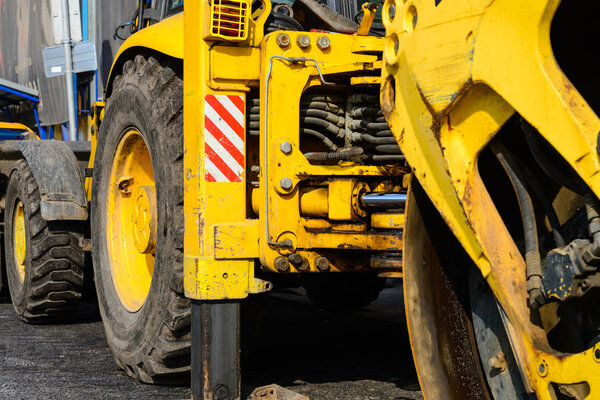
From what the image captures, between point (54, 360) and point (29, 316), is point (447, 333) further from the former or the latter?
point (29, 316)

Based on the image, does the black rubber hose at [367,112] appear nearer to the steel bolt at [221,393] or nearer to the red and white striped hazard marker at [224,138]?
the red and white striped hazard marker at [224,138]

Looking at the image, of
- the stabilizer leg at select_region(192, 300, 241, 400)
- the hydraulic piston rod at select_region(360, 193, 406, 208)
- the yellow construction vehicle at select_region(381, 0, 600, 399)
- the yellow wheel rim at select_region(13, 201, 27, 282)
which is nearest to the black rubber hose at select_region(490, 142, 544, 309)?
the yellow construction vehicle at select_region(381, 0, 600, 399)

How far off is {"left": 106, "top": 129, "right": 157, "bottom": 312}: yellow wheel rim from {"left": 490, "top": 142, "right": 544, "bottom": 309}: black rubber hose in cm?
256

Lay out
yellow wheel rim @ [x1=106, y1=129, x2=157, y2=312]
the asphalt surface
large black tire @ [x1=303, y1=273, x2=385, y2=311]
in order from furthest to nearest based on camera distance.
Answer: large black tire @ [x1=303, y1=273, x2=385, y2=311] < yellow wheel rim @ [x1=106, y1=129, x2=157, y2=312] < the asphalt surface

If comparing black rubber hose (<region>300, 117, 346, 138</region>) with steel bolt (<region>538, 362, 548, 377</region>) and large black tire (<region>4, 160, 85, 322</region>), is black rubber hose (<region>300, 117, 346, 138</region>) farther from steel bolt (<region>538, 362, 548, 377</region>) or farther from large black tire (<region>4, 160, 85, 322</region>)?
large black tire (<region>4, 160, 85, 322</region>)

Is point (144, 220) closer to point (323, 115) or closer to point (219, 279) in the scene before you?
point (219, 279)

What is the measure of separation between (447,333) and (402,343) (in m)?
2.93

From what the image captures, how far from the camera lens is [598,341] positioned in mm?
2033

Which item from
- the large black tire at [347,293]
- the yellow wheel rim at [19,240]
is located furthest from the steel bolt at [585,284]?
the yellow wheel rim at [19,240]

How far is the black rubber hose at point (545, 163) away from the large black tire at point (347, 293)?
4127 mm

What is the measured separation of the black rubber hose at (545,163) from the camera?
212 cm

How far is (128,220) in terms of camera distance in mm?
4793

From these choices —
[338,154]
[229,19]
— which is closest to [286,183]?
[338,154]

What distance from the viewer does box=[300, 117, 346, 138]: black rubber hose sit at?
3.65 meters
